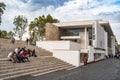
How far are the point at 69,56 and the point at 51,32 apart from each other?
26957 mm

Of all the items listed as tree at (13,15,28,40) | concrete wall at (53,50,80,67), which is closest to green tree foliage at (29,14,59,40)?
tree at (13,15,28,40)

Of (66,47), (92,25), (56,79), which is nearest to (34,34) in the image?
(92,25)

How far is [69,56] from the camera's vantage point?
3117 centimetres

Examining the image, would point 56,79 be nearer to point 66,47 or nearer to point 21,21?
point 66,47

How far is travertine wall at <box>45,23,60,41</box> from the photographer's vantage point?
185 ft

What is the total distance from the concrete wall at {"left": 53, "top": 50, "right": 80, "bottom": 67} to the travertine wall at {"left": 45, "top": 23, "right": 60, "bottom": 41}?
2527 cm

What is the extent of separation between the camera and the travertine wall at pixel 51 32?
185 feet

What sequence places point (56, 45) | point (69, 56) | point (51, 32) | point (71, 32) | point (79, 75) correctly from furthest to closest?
1. point (71, 32)
2. point (51, 32)
3. point (56, 45)
4. point (69, 56)
5. point (79, 75)

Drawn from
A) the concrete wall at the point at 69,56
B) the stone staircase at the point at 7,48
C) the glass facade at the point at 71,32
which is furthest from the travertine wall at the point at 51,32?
the concrete wall at the point at 69,56

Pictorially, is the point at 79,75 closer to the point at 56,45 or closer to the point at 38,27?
the point at 56,45

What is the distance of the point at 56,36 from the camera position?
59.0 m

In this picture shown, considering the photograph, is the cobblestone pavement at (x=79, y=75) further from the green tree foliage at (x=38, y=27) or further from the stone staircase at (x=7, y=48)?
the green tree foliage at (x=38, y=27)

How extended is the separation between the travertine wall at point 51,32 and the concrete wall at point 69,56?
995 inches

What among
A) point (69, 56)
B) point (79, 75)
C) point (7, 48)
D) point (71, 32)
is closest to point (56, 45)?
point (69, 56)
